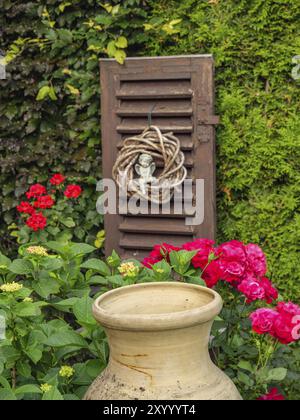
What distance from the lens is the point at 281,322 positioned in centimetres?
187

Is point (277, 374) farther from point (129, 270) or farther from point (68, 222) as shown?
point (68, 222)

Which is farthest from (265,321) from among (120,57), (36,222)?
(120,57)

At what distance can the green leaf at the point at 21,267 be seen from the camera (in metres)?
2.06

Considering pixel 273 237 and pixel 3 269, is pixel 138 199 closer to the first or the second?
pixel 273 237

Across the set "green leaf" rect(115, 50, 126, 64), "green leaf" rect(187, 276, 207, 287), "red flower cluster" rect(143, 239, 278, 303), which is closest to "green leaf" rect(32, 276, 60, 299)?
"red flower cluster" rect(143, 239, 278, 303)

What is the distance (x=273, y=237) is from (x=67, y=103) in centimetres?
155

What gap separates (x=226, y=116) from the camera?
3.62 metres

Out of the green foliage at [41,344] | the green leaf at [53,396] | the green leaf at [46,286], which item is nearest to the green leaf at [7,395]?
the green foliage at [41,344]

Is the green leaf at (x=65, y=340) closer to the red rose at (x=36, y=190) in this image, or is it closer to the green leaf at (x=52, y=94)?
the red rose at (x=36, y=190)

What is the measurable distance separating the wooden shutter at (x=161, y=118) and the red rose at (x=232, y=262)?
4.92 ft

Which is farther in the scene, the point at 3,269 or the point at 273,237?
the point at 273,237

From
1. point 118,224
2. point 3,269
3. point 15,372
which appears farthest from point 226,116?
point 15,372

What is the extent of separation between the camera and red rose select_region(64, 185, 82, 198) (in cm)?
379

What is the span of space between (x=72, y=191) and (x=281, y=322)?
2.14 meters
